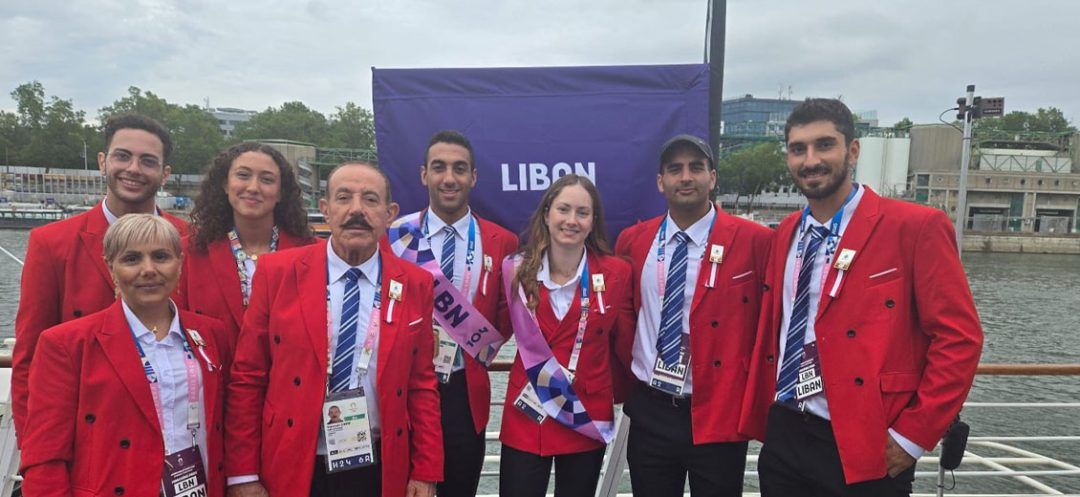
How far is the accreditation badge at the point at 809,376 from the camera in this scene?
253 centimetres

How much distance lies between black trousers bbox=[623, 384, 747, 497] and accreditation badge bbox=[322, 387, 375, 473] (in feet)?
3.91

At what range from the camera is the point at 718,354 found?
111 inches

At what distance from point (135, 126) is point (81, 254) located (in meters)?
0.62

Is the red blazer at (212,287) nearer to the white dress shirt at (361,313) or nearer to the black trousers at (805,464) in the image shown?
the white dress shirt at (361,313)

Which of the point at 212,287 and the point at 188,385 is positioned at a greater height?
the point at 212,287

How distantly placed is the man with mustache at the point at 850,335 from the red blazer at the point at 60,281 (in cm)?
273

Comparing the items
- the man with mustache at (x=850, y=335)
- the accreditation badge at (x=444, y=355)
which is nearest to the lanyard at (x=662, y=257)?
the man with mustache at (x=850, y=335)

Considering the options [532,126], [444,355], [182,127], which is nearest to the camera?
[444,355]

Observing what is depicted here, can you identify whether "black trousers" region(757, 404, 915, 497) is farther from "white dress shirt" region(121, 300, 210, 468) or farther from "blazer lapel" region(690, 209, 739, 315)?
"white dress shirt" region(121, 300, 210, 468)

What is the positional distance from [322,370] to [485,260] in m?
1.05

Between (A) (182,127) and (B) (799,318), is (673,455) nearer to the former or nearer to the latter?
(B) (799,318)

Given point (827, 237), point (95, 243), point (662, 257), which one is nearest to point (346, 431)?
point (95, 243)

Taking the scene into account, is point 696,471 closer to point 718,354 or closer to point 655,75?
point 718,354

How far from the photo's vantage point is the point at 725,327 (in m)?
2.83
